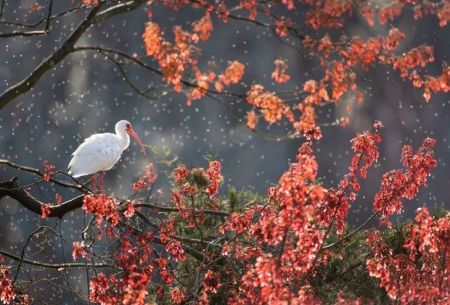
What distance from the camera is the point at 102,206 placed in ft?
27.2

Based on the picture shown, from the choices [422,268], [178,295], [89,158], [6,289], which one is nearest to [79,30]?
[6,289]

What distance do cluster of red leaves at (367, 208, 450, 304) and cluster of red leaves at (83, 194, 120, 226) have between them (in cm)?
265

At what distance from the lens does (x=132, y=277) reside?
7945 mm

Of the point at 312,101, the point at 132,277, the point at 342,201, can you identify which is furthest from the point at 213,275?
the point at 312,101

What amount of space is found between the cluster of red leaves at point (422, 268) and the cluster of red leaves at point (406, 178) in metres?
0.43

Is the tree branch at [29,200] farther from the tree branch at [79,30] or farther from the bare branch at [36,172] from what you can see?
the tree branch at [79,30]

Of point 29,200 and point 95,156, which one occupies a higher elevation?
point 29,200

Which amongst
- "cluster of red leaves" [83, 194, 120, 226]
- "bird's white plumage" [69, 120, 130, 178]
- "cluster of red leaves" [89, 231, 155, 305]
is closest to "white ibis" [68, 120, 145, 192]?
"bird's white plumage" [69, 120, 130, 178]

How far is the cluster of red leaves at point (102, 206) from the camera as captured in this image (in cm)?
825

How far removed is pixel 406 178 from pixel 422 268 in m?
0.99

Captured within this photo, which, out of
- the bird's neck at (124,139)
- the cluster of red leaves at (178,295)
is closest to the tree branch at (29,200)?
the cluster of red leaves at (178,295)

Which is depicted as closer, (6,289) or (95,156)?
(6,289)

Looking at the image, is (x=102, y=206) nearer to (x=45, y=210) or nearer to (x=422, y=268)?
(x=45, y=210)

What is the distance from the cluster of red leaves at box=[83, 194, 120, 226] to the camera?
325 inches
